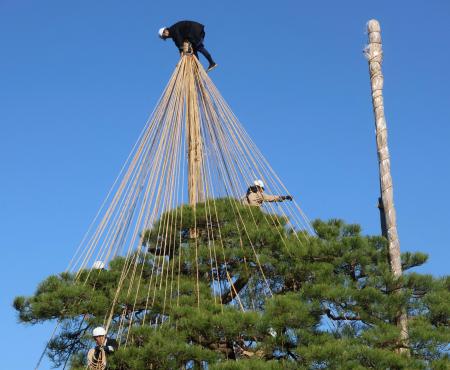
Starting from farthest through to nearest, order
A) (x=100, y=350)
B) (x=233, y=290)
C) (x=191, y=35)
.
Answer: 1. (x=191, y=35)
2. (x=233, y=290)
3. (x=100, y=350)

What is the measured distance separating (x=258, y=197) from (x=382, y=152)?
1118mm

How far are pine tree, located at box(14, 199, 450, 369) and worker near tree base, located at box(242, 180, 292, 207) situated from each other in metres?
0.22

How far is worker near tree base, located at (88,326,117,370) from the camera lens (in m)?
5.93

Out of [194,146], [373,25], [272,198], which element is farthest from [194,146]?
[373,25]

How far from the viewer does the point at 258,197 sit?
24.9 feet

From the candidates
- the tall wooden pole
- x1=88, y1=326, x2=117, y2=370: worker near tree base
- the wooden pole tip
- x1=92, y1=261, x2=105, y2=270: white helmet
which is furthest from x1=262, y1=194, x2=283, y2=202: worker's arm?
x1=88, y1=326, x2=117, y2=370: worker near tree base

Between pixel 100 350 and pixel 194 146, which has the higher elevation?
pixel 194 146

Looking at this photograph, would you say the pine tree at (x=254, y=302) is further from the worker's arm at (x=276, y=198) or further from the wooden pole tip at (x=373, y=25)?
the wooden pole tip at (x=373, y=25)

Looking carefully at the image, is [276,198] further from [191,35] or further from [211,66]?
[191,35]

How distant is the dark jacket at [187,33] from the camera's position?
8.39 m

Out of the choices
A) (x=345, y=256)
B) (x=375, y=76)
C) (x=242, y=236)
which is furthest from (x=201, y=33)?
(x=345, y=256)

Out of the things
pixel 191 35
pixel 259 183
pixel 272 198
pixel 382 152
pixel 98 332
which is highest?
pixel 191 35

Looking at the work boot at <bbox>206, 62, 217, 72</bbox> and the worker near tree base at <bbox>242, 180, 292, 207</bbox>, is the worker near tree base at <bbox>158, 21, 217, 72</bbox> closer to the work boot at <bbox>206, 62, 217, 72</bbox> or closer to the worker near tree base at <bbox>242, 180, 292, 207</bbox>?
the work boot at <bbox>206, 62, 217, 72</bbox>

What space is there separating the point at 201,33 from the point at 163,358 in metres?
3.77
